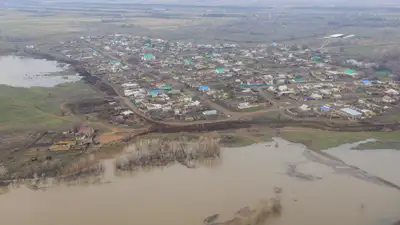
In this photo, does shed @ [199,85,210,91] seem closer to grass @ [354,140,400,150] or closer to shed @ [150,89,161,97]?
shed @ [150,89,161,97]

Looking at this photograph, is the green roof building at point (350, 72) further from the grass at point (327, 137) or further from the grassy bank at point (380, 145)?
the grassy bank at point (380, 145)

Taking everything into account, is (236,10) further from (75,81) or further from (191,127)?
(191,127)

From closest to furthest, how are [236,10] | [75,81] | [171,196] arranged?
1. [171,196]
2. [75,81]
3. [236,10]

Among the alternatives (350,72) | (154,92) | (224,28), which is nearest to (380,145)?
(154,92)

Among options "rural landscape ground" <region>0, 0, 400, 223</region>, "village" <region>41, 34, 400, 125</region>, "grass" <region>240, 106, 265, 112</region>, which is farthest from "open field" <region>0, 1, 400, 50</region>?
"grass" <region>240, 106, 265, 112</region>

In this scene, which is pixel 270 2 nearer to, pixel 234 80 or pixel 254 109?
pixel 234 80

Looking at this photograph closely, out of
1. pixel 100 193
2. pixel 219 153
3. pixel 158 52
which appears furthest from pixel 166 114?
pixel 158 52
